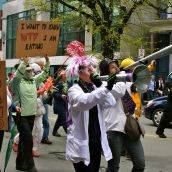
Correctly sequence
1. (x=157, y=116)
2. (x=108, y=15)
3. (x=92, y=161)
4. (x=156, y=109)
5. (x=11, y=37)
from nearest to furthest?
(x=92, y=161) → (x=157, y=116) → (x=156, y=109) → (x=108, y=15) → (x=11, y=37)

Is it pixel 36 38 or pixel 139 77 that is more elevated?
pixel 36 38

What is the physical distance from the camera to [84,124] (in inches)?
200

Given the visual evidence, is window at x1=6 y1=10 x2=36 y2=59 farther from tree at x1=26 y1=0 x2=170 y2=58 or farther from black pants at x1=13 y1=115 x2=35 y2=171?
black pants at x1=13 y1=115 x2=35 y2=171

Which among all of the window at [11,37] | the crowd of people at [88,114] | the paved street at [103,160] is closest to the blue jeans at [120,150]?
the crowd of people at [88,114]

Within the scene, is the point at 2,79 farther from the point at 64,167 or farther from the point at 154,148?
the point at 154,148

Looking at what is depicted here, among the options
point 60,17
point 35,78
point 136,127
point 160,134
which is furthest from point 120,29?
point 136,127

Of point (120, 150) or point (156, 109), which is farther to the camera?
point (156, 109)

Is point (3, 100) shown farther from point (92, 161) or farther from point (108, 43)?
point (108, 43)

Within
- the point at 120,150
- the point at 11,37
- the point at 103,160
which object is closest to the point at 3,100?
the point at 120,150

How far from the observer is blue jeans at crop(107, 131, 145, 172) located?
587 centimetres

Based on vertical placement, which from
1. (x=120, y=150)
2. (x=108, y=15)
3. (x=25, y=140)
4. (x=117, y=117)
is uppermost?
(x=108, y=15)

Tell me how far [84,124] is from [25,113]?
2.85 m

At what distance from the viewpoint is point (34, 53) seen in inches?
290

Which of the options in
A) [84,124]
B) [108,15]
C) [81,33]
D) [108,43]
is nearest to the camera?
[84,124]
